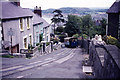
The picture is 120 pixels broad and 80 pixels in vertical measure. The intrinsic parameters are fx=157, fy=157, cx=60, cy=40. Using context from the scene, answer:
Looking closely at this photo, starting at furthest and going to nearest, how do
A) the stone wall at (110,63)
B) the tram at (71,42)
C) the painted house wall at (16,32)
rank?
the tram at (71,42) < the painted house wall at (16,32) < the stone wall at (110,63)

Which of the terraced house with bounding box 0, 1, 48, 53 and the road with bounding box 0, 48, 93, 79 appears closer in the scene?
the road with bounding box 0, 48, 93, 79

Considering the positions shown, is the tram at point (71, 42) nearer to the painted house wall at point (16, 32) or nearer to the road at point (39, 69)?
the painted house wall at point (16, 32)

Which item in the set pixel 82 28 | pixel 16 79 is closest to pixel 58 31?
pixel 82 28

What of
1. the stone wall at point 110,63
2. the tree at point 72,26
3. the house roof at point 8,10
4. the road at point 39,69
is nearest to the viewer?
the stone wall at point 110,63

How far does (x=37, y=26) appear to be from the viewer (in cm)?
1861

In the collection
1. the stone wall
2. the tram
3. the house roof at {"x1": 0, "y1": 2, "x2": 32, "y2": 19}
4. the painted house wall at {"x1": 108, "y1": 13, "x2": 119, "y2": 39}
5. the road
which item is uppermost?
the house roof at {"x1": 0, "y1": 2, "x2": 32, "y2": 19}

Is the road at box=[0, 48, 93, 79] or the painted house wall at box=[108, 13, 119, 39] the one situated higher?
the painted house wall at box=[108, 13, 119, 39]

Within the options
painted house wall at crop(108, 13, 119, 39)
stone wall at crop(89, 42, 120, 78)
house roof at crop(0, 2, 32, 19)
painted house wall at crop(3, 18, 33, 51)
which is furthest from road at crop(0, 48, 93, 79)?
house roof at crop(0, 2, 32, 19)

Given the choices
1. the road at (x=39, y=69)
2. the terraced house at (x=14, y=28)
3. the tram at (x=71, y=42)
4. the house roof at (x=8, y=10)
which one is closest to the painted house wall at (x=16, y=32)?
the terraced house at (x=14, y=28)

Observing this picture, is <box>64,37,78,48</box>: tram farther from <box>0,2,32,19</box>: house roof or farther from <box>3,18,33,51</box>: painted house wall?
<box>0,2,32,19</box>: house roof

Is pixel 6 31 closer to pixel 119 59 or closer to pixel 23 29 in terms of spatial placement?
pixel 23 29

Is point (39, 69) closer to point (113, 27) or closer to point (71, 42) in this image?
point (113, 27)

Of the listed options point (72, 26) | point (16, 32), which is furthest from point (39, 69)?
point (72, 26)

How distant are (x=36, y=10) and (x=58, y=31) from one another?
1276 centimetres
